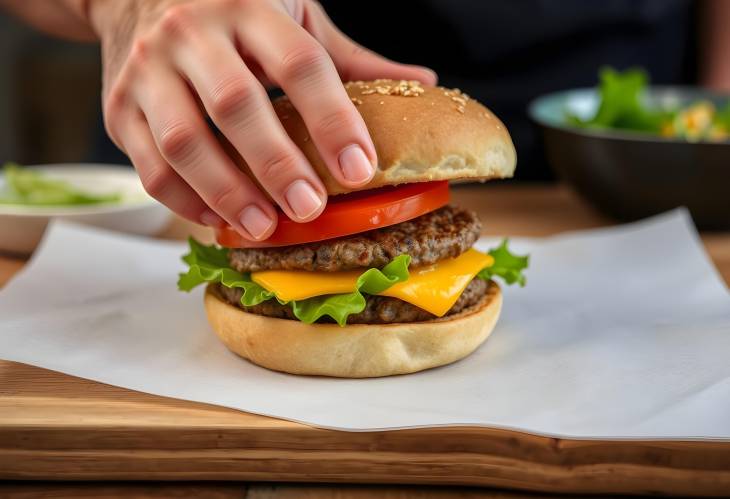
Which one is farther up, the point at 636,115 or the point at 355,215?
the point at 355,215

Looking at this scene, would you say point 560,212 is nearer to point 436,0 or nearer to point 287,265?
point 436,0

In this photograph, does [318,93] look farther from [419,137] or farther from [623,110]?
[623,110]

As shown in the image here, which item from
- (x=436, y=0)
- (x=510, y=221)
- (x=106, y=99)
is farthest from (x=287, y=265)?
(x=436, y=0)

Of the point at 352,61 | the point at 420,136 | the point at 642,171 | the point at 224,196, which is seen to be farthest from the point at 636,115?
the point at 224,196

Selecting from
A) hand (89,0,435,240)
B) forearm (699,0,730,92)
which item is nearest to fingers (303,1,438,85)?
hand (89,0,435,240)

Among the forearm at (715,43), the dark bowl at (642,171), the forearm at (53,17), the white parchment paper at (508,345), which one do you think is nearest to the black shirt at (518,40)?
the forearm at (715,43)

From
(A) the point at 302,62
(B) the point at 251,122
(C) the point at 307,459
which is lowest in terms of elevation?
A: (C) the point at 307,459

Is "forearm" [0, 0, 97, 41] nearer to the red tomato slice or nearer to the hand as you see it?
the hand
